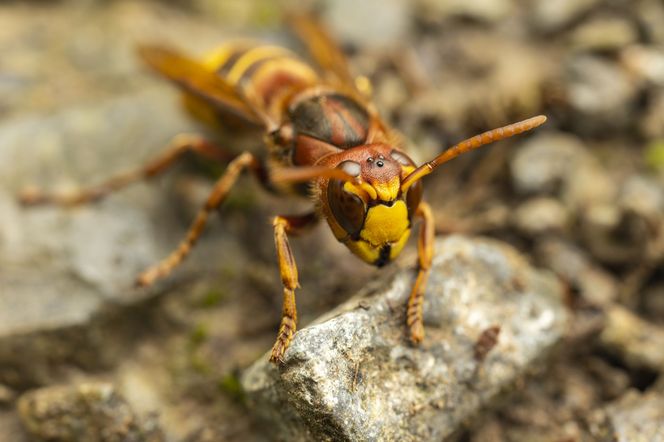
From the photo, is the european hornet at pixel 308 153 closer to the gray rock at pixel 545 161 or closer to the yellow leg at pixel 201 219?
the yellow leg at pixel 201 219

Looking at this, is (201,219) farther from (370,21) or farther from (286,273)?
(370,21)

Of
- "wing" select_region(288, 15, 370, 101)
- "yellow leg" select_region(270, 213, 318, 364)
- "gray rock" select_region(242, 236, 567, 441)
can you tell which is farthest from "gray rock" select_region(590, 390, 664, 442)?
"wing" select_region(288, 15, 370, 101)

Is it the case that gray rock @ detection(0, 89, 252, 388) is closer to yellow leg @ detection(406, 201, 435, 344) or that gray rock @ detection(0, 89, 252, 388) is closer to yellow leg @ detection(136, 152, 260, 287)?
yellow leg @ detection(136, 152, 260, 287)

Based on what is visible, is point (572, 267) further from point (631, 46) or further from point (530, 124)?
point (631, 46)

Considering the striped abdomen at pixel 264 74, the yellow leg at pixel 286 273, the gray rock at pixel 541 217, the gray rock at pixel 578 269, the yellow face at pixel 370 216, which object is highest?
the striped abdomen at pixel 264 74

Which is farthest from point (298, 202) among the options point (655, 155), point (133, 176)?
point (655, 155)

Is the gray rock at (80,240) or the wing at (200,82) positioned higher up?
the wing at (200,82)

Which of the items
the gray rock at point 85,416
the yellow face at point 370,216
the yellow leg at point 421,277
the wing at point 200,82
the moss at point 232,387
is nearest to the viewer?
the yellow face at point 370,216

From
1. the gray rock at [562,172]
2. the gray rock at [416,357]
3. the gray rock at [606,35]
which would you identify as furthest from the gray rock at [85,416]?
the gray rock at [606,35]
